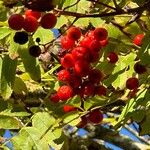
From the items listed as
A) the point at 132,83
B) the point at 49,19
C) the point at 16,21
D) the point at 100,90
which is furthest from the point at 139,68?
the point at 16,21

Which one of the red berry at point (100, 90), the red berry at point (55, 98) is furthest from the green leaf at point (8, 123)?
the red berry at point (100, 90)

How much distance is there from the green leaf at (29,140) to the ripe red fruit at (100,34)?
557 mm

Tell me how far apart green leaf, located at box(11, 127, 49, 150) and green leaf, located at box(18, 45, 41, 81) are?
0.27 metres

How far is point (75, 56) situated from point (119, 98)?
315 mm

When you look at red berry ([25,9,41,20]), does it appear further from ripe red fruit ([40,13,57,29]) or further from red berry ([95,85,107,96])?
red berry ([95,85,107,96])

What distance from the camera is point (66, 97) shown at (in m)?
2.55

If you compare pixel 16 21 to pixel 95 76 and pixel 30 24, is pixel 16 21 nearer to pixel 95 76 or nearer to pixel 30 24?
pixel 30 24

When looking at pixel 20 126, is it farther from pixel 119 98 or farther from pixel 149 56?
pixel 149 56

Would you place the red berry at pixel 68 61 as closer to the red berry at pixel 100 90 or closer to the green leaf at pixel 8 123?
the red berry at pixel 100 90

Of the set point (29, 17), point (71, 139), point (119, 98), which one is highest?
point (29, 17)

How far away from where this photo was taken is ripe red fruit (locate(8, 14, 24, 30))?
2506 mm

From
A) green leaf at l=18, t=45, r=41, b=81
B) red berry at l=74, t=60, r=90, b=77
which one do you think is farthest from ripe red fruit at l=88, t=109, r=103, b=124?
green leaf at l=18, t=45, r=41, b=81

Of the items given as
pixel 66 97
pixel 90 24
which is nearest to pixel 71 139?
pixel 90 24

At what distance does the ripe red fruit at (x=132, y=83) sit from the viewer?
267 cm
